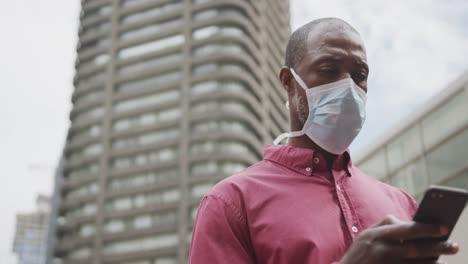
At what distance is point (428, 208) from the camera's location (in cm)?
137

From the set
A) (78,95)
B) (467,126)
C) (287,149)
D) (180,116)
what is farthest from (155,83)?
(287,149)

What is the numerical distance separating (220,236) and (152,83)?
63.8 meters

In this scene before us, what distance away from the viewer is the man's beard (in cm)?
233

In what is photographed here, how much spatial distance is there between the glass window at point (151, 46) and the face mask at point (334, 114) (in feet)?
210

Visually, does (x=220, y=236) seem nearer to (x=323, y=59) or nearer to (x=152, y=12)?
(x=323, y=59)

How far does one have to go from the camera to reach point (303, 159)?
2.14 m

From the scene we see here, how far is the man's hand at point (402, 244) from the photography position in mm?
1365

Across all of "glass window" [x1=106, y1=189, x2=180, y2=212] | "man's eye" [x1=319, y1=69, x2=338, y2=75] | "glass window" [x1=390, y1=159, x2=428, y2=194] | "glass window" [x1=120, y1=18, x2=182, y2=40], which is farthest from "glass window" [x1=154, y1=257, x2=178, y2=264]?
"man's eye" [x1=319, y1=69, x2=338, y2=75]

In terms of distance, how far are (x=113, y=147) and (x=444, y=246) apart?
211 ft

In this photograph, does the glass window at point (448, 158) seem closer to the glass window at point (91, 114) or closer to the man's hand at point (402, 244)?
the man's hand at point (402, 244)

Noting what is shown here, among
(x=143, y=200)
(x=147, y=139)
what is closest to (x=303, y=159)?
(x=143, y=200)

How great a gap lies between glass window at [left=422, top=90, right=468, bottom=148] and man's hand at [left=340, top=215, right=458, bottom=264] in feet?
44.1

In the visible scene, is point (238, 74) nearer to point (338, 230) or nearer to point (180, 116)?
point (180, 116)

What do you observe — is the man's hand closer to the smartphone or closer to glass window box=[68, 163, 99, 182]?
the smartphone
